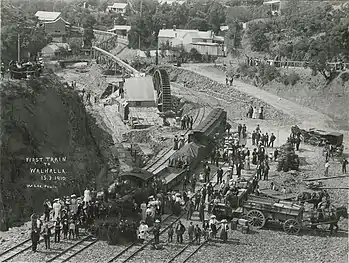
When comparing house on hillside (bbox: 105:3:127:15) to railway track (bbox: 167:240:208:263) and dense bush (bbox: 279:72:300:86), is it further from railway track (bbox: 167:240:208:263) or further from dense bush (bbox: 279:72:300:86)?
railway track (bbox: 167:240:208:263)

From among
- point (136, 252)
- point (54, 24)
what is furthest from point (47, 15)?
point (136, 252)

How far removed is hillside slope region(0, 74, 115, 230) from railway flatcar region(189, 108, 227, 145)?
521 cm

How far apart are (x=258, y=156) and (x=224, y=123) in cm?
998

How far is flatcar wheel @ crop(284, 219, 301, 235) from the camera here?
68.7 ft

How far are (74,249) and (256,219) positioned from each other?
6.73 m

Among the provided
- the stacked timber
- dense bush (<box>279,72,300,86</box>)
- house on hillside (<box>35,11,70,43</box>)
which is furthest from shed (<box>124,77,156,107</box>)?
the stacked timber

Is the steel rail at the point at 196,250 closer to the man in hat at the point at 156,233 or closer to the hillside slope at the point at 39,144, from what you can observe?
the man in hat at the point at 156,233

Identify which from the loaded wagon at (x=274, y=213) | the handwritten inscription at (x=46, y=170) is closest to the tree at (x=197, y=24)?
the handwritten inscription at (x=46, y=170)

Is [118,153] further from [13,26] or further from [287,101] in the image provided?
[287,101]

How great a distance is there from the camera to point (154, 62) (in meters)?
75.6

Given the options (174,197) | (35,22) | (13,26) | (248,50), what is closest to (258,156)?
(174,197)

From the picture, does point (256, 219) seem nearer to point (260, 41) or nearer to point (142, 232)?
point (142, 232)

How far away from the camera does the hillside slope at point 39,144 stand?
23781 mm

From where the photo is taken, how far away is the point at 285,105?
159 ft
